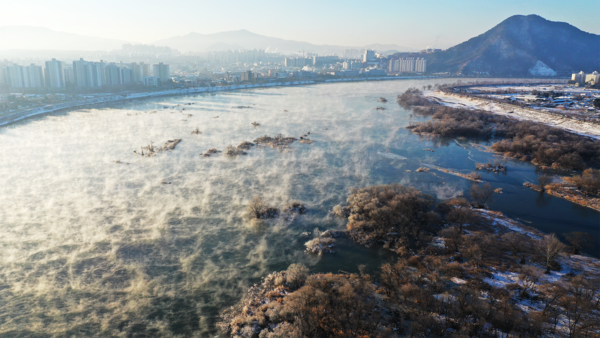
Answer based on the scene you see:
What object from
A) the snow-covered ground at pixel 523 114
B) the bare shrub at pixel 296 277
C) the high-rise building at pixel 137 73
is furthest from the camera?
the high-rise building at pixel 137 73

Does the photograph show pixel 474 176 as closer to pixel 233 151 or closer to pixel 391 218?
pixel 391 218

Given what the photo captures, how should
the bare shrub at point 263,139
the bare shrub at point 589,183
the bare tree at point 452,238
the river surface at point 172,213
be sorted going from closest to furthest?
the river surface at point 172,213
the bare tree at point 452,238
the bare shrub at point 589,183
the bare shrub at point 263,139

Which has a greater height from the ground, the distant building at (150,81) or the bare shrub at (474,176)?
the distant building at (150,81)

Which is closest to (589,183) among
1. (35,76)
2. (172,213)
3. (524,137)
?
(524,137)

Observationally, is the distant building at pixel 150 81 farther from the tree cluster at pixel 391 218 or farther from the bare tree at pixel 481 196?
the bare tree at pixel 481 196

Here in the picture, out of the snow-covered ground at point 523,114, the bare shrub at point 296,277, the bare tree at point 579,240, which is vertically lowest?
the bare shrub at point 296,277

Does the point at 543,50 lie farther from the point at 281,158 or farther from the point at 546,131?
the point at 281,158

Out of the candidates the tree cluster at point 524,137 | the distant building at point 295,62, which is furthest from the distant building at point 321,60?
the tree cluster at point 524,137
